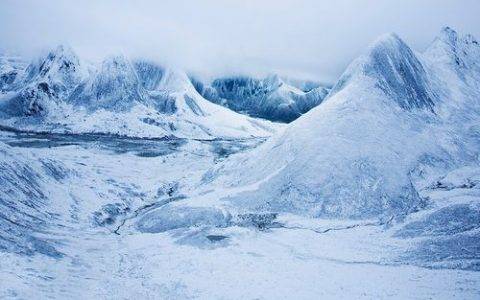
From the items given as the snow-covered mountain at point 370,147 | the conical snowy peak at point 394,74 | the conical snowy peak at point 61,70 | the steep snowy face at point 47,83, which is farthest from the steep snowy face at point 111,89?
the conical snowy peak at point 394,74

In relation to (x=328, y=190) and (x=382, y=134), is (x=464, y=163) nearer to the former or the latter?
(x=382, y=134)

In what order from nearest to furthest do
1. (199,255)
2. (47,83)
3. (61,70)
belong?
(199,255) → (47,83) → (61,70)

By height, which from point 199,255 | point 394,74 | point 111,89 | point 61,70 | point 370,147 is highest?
point 394,74

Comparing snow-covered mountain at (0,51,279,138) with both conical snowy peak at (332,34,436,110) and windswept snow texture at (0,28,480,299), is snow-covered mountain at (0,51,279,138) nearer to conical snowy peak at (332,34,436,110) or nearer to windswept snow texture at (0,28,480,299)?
windswept snow texture at (0,28,480,299)

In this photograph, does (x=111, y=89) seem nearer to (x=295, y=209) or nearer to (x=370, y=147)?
(x=370, y=147)

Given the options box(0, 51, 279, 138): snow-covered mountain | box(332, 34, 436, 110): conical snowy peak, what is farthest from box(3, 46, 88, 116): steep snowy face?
box(332, 34, 436, 110): conical snowy peak

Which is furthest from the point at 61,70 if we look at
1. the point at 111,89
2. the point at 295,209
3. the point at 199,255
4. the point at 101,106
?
the point at 199,255
